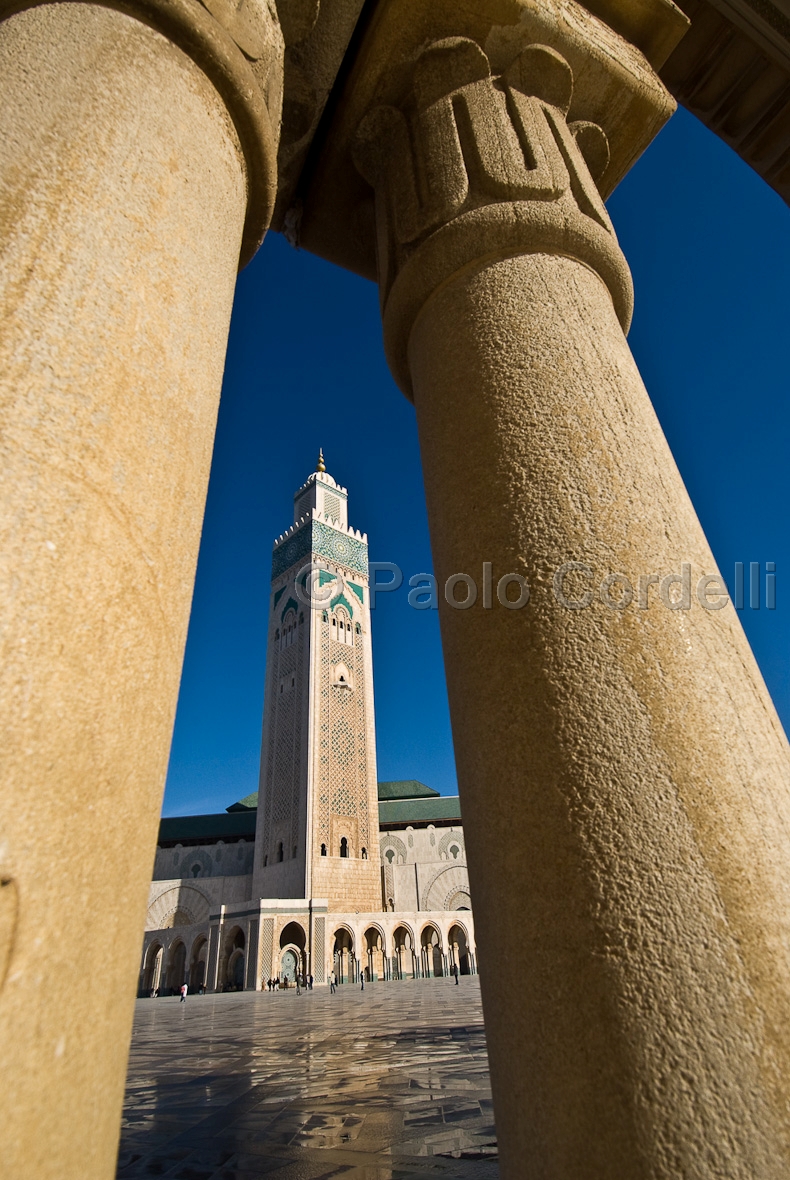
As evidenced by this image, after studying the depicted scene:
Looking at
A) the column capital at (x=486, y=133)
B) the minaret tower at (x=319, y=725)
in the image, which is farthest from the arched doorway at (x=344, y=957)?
the column capital at (x=486, y=133)

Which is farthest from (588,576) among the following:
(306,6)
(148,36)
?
(306,6)

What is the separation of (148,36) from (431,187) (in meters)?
0.58

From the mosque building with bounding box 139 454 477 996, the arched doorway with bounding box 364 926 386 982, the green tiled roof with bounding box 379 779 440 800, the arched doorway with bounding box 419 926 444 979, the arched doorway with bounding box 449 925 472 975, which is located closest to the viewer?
the mosque building with bounding box 139 454 477 996

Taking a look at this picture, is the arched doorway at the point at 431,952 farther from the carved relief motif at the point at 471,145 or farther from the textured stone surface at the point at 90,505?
the textured stone surface at the point at 90,505

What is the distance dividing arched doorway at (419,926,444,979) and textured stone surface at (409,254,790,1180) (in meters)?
21.3

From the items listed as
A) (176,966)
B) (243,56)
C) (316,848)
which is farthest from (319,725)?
(243,56)

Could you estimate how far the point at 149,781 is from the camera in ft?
1.73

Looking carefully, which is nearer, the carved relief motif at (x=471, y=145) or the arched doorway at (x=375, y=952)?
the carved relief motif at (x=471, y=145)

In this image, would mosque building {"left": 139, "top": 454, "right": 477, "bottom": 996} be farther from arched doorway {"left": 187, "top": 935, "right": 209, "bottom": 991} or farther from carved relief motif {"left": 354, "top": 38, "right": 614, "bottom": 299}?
carved relief motif {"left": 354, "top": 38, "right": 614, "bottom": 299}

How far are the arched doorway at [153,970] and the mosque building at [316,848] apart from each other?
0.25ft

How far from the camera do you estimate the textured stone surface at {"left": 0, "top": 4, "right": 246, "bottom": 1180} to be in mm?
397

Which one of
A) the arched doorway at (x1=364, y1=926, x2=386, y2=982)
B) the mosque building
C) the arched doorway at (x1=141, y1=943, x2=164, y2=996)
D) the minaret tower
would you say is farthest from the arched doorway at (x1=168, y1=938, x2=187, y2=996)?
the arched doorway at (x1=364, y1=926, x2=386, y2=982)

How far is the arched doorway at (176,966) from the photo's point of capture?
770 inches

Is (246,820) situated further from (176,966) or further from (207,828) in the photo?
(176,966)
